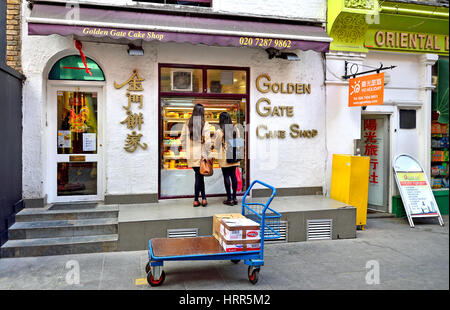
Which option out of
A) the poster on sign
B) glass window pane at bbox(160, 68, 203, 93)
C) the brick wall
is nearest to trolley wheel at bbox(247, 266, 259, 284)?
glass window pane at bbox(160, 68, 203, 93)

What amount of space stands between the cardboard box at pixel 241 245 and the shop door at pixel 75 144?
401cm

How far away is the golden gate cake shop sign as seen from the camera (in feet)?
28.0

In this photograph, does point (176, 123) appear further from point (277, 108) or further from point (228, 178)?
point (277, 108)

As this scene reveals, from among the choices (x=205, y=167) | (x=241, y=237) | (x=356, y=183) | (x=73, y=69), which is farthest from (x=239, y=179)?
(x=73, y=69)

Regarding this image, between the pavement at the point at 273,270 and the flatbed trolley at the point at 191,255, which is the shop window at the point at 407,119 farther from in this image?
the flatbed trolley at the point at 191,255

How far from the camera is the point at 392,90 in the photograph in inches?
374

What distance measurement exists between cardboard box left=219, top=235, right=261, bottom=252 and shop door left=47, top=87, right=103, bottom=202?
401 cm

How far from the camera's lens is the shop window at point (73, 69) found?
25.2 ft

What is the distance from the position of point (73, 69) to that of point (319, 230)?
5.92 m

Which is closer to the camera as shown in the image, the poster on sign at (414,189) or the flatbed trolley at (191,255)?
the flatbed trolley at (191,255)

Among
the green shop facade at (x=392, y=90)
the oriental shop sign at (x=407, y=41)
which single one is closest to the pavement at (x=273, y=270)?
the green shop facade at (x=392, y=90)

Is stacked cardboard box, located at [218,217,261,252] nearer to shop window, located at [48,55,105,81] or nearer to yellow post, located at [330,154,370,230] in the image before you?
yellow post, located at [330,154,370,230]

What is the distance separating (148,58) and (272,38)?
260 cm

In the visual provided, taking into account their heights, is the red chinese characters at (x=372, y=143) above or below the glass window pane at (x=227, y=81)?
below
